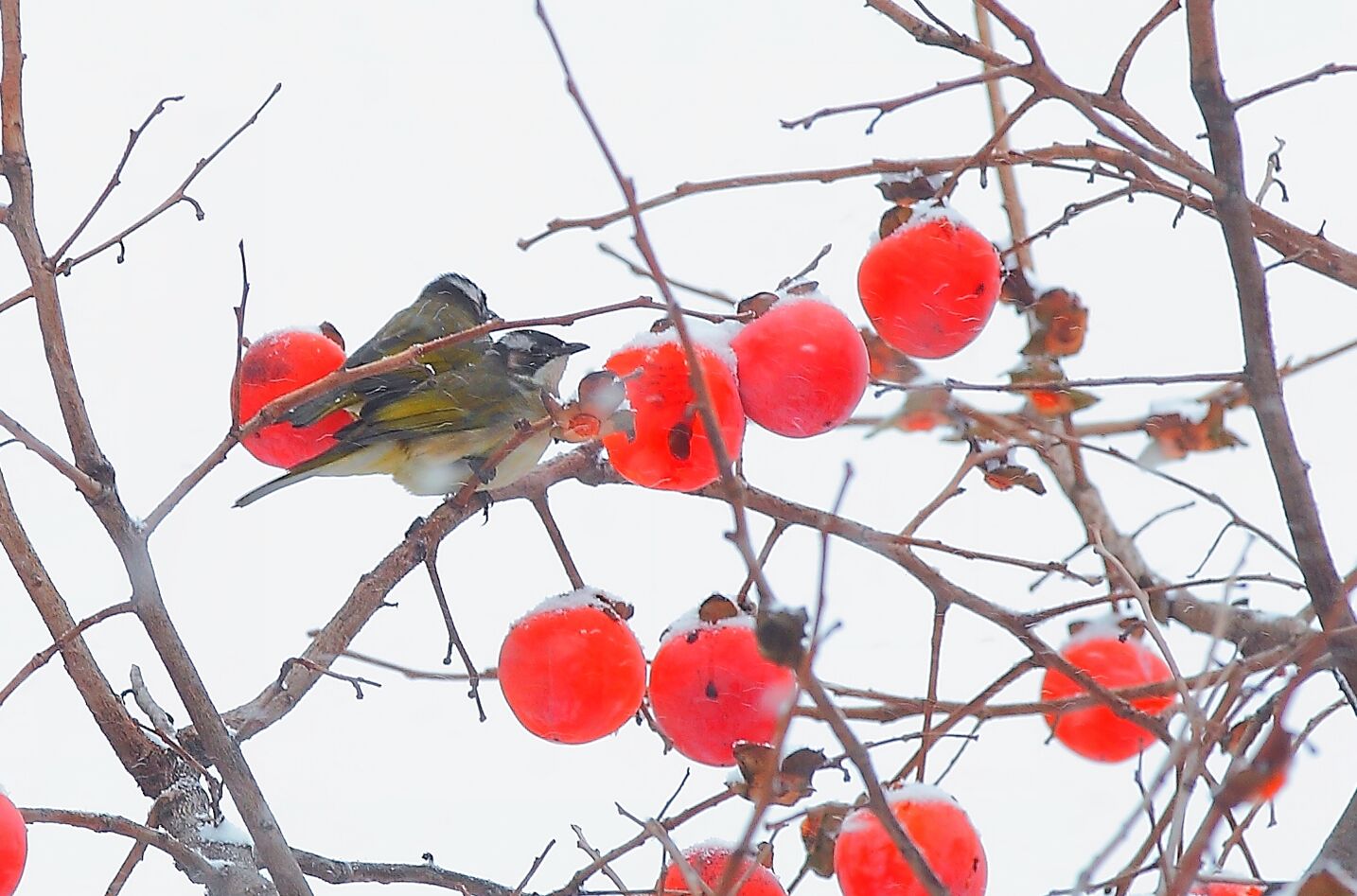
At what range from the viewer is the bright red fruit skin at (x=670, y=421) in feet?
4.03

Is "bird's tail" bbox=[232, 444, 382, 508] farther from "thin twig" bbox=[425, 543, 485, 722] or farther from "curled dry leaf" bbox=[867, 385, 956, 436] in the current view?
"curled dry leaf" bbox=[867, 385, 956, 436]

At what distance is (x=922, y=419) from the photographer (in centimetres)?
175

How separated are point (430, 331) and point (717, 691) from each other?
5.19 ft

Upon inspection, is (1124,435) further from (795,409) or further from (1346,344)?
(795,409)

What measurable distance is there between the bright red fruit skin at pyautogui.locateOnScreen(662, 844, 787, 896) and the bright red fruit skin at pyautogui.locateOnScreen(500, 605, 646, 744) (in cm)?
14

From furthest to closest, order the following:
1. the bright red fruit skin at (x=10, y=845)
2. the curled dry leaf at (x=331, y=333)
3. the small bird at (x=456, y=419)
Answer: the small bird at (x=456, y=419), the curled dry leaf at (x=331, y=333), the bright red fruit skin at (x=10, y=845)

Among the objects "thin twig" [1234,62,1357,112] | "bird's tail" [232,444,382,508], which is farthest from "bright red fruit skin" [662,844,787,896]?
"bird's tail" [232,444,382,508]

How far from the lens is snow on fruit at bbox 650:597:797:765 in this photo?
1.27 meters

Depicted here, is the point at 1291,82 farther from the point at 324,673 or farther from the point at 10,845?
the point at 10,845

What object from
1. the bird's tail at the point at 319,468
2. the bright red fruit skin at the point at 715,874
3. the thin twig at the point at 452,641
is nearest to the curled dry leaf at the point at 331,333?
the bird's tail at the point at 319,468

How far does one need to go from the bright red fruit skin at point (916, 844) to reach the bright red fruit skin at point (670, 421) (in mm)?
330

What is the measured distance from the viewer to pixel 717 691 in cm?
127

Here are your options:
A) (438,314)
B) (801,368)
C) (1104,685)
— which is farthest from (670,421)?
(438,314)

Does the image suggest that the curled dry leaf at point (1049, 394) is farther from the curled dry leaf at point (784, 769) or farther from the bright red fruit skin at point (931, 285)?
the curled dry leaf at point (784, 769)
